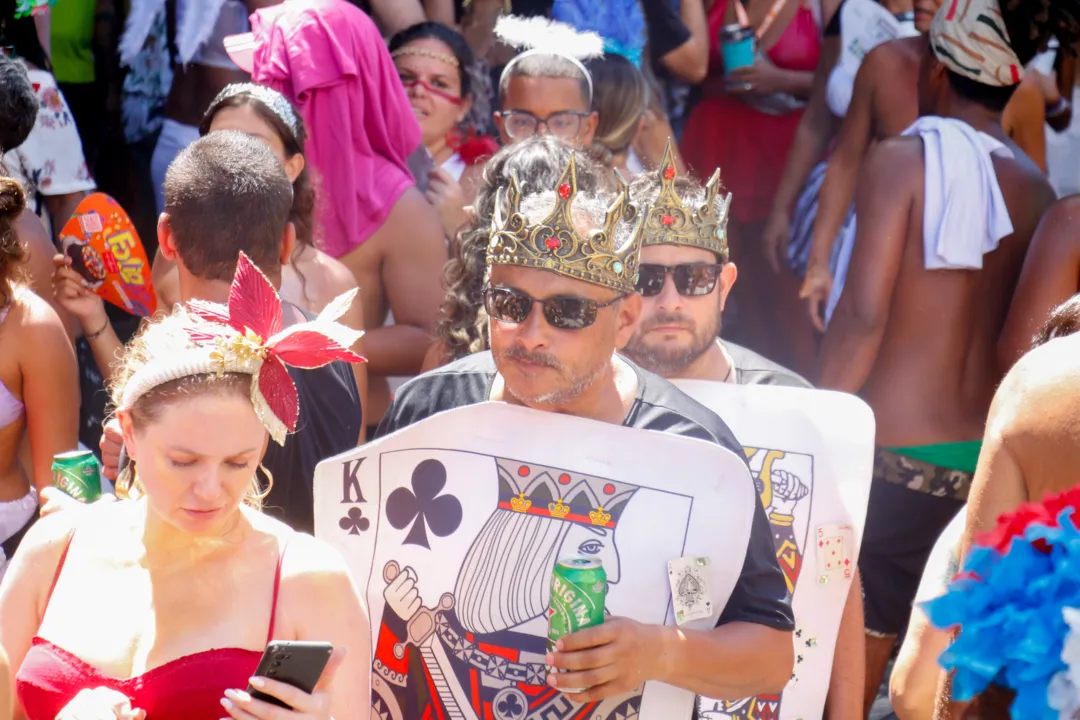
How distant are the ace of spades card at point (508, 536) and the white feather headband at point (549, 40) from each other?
92.1 inches

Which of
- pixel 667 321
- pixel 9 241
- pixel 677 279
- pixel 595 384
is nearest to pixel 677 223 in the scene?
pixel 677 279

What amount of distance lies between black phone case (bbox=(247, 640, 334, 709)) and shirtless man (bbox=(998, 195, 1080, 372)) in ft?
9.93

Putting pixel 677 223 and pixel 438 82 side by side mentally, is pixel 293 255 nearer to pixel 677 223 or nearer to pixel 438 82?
pixel 677 223

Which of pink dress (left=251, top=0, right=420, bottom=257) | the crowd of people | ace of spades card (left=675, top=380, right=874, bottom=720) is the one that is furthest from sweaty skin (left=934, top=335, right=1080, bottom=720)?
pink dress (left=251, top=0, right=420, bottom=257)

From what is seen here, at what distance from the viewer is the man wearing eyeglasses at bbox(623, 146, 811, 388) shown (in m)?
3.19

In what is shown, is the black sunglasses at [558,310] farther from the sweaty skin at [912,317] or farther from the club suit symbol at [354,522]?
the sweaty skin at [912,317]

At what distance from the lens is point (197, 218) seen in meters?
2.95

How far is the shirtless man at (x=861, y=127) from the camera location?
16.6 feet

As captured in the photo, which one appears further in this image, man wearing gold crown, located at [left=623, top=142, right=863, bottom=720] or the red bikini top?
man wearing gold crown, located at [left=623, top=142, right=863, bottom=720]

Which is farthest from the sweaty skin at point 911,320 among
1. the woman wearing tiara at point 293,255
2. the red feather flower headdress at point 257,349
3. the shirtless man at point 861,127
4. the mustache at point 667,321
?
the red feather flower headdress at point 257,349

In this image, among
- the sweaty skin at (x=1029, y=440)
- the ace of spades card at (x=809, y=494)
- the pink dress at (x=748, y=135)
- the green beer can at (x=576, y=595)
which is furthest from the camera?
the pink dress at (x=748, y=135)

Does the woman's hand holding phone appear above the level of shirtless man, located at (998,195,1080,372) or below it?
above

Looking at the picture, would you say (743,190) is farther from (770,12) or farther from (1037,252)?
(1037,252)

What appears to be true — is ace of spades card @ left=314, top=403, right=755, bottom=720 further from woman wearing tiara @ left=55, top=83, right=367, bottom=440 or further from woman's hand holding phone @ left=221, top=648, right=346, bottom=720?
woman wearing tiara @ left=55, top=83, right=367, bottom=440
